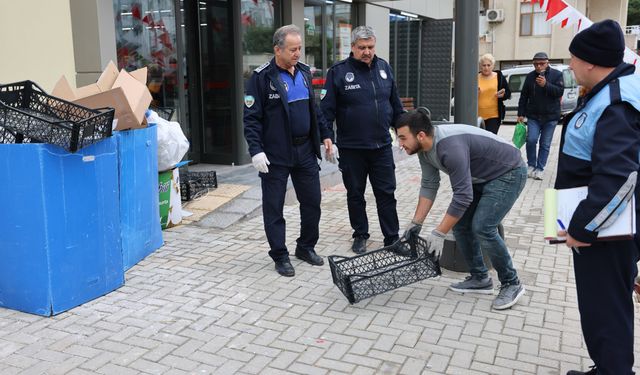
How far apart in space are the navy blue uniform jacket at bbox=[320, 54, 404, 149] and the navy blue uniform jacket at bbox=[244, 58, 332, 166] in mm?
538

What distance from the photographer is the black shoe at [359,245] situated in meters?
5.11

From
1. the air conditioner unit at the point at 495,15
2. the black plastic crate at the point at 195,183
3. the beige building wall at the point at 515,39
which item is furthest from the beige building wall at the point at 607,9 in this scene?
the black plastic crate at the point at 195,183

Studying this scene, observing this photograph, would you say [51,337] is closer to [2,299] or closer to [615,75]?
[2,299]

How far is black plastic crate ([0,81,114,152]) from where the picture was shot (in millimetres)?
3508

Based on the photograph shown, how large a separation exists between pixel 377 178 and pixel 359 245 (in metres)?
0.62

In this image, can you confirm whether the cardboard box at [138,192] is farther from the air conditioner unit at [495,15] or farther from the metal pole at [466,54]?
the air conditioner unit at [495,15]

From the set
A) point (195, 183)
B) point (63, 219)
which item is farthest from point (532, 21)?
point (63, 219)

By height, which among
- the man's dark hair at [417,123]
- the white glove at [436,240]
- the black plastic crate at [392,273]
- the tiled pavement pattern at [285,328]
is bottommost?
the tiled pavement pattern at [285,328]

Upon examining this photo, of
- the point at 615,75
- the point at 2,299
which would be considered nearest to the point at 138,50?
the point at 2,299

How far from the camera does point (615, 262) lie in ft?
8.15

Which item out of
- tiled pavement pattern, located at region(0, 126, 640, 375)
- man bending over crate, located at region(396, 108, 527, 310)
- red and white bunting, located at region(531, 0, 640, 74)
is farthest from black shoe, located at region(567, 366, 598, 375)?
red and white bunting, located at region(531, 0, 640, 74)

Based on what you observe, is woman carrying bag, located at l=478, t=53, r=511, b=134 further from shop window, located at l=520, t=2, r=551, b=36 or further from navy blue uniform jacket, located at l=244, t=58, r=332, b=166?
shop window, located at l=520, t=2, r=551, b=36

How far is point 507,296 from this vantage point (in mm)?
3885

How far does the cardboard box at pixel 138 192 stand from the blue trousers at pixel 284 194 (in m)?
0.98
